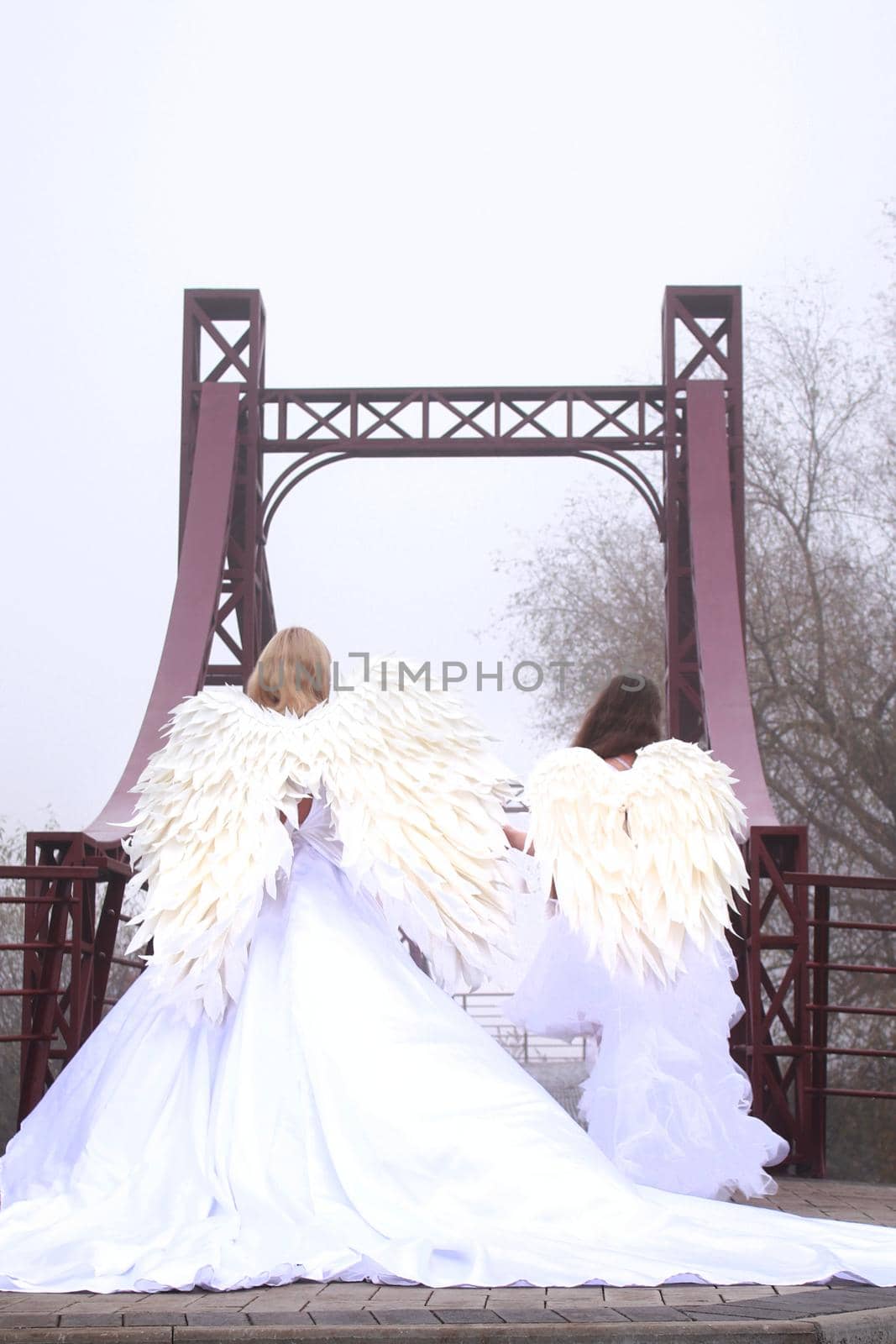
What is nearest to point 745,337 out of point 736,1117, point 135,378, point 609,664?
point 609,664

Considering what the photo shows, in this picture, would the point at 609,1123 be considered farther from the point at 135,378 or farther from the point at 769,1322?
the point at 135,378

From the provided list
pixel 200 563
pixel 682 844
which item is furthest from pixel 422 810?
pixel 200 563

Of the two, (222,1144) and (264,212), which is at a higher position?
(264,212)

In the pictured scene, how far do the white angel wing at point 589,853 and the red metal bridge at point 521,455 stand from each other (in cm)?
160

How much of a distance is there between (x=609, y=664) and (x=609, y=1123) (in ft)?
43.2

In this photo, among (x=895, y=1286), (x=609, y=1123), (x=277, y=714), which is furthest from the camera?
(x=609, y=1123)

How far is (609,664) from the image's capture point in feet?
57.2

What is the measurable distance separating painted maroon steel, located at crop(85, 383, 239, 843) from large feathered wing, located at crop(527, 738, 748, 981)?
3.00 m

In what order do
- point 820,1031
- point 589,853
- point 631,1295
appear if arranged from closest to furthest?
1. point 631,1295
2. point 589,853
3. point 820,1031

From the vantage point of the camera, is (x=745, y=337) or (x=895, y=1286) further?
(x=745, y=337)

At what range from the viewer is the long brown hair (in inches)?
171

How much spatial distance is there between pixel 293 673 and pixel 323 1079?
0.94 m

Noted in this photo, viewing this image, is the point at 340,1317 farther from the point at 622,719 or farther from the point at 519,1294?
the point at 622,719

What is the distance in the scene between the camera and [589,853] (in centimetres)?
409
